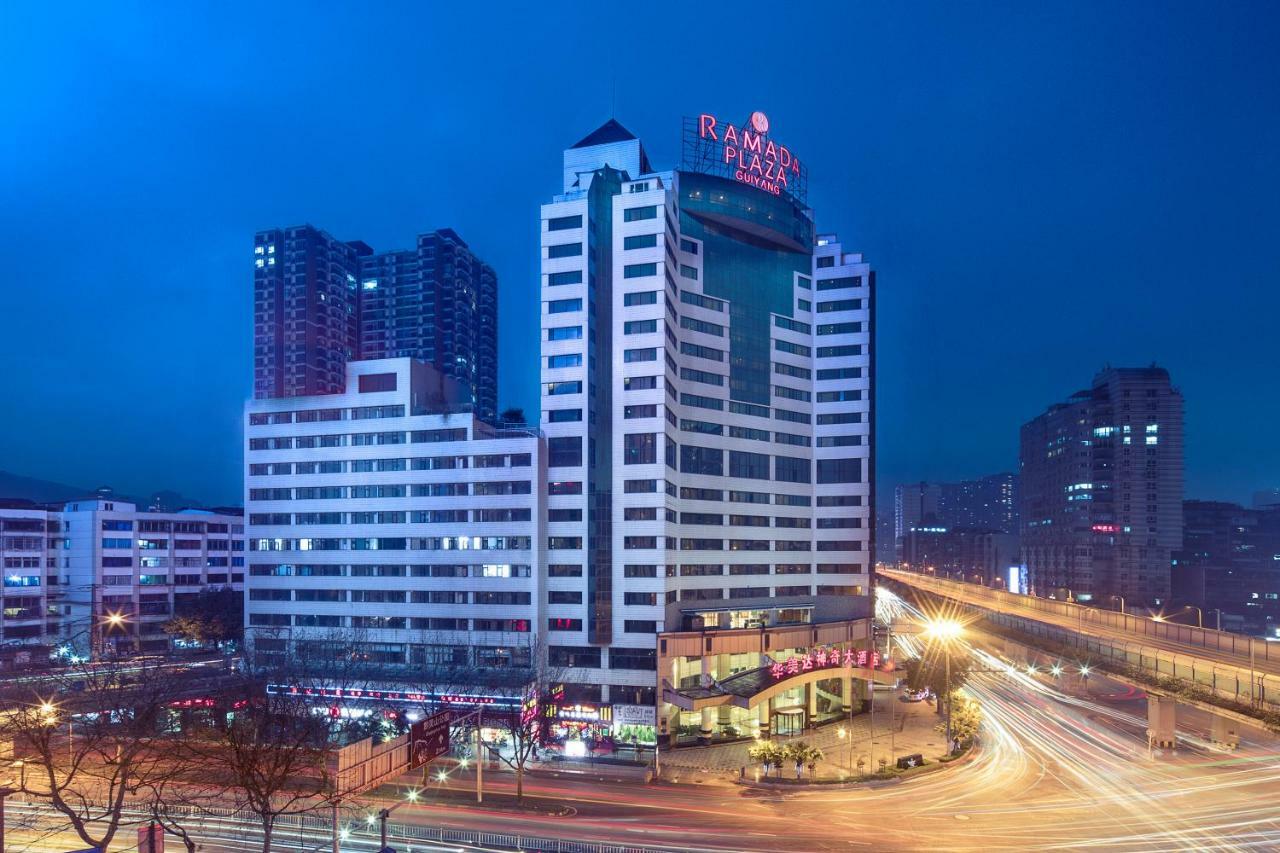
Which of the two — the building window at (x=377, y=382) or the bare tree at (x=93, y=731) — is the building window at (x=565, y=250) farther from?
the bare tree at (x=93, y=731)

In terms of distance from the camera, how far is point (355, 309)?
168375 millimetres

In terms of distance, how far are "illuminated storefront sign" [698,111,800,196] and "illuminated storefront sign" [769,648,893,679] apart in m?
48.6

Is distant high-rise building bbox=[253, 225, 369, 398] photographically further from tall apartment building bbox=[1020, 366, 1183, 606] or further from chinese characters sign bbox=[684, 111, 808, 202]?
tall apartment building bbox=[1020, 366, 1183, 606]

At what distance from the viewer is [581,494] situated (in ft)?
214

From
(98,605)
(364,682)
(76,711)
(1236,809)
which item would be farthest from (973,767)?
(98,605)

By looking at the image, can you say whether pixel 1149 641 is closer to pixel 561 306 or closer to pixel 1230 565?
pixel 561 306

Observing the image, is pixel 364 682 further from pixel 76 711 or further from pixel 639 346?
pixel 639 346

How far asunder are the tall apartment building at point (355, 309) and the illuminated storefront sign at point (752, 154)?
8535cm

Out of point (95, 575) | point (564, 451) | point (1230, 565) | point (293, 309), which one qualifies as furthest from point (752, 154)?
point (1230, 565)

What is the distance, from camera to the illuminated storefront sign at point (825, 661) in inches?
2484

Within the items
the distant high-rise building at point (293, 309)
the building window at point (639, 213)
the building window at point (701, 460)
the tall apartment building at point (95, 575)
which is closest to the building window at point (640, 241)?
the building window at point (639, 213)

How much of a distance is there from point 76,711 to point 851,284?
8036cm

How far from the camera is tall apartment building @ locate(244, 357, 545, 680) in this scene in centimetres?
6556

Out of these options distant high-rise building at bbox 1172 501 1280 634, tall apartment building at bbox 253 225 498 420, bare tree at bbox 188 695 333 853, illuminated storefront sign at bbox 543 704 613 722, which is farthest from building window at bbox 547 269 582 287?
distant high-rise building at bbox 1172 501 1280 634
